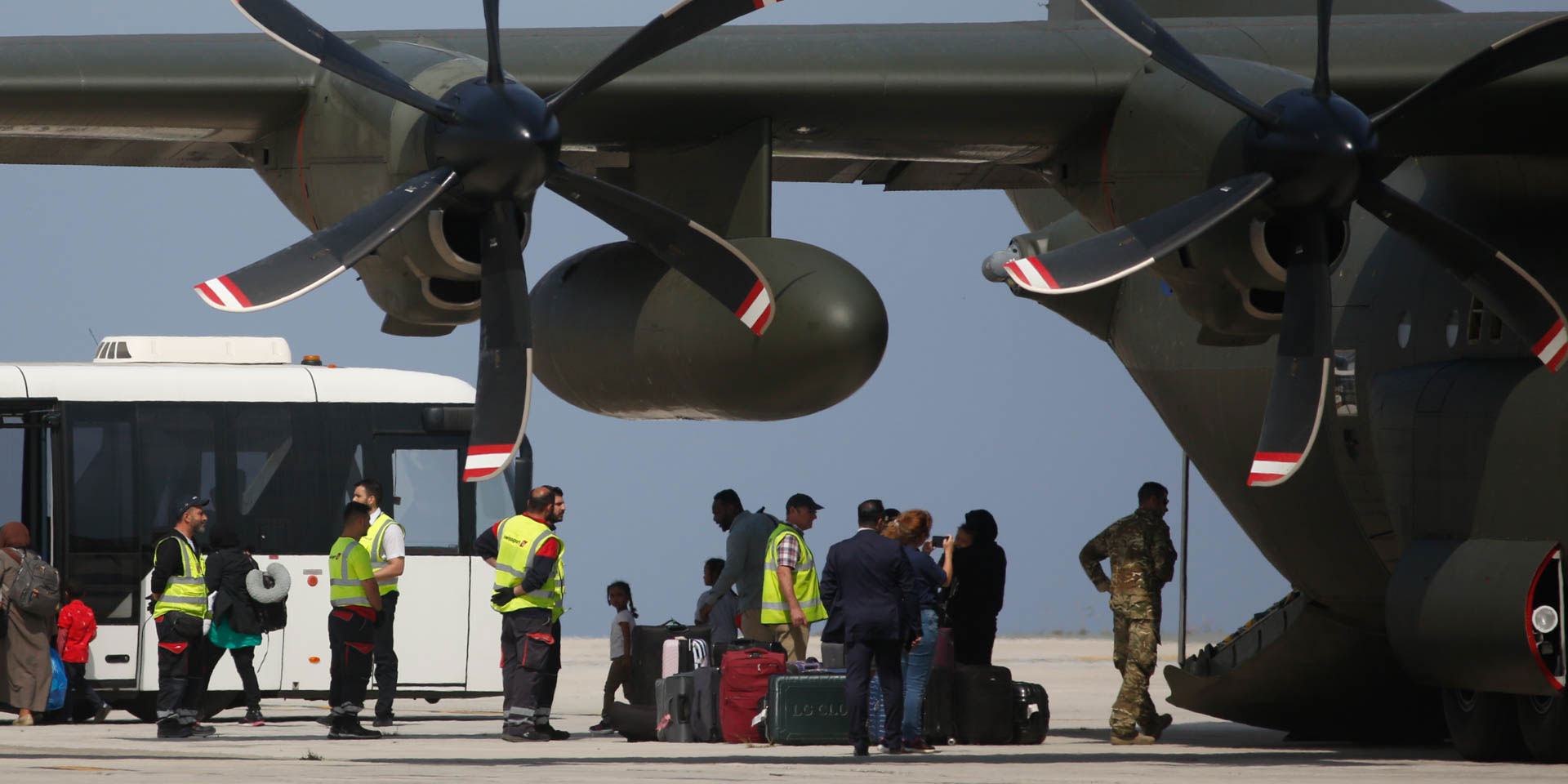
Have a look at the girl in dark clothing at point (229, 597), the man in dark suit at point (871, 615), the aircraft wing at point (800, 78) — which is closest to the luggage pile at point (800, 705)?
the man in dark suit at point (871, 615)

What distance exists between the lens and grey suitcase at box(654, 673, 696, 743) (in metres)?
14.8

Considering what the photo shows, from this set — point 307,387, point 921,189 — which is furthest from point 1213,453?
point 307,387

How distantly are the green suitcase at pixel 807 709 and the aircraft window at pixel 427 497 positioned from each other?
18.9 ft

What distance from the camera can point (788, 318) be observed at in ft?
39.1

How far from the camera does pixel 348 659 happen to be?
14.7m

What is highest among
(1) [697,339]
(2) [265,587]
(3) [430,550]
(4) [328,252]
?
(4) [328,252]

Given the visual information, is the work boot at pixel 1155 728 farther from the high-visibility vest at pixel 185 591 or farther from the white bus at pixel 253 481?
the high-visibility vest at pixel 185 591

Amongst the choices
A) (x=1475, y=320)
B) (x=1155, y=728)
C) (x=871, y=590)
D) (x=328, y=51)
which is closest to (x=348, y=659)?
(x=871, y=590)

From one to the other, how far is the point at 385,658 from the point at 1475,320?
7697 mm

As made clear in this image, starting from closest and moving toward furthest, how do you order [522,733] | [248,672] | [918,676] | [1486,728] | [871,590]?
[1486,728] < [871,590] < [918,676] < [522,733] < [248,672]

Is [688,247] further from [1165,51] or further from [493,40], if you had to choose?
[1165,51]

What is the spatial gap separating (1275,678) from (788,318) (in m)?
5.80

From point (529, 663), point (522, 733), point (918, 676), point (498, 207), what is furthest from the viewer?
point (522, 733)

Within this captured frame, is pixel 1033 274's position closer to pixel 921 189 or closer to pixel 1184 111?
pixel 1184 111
